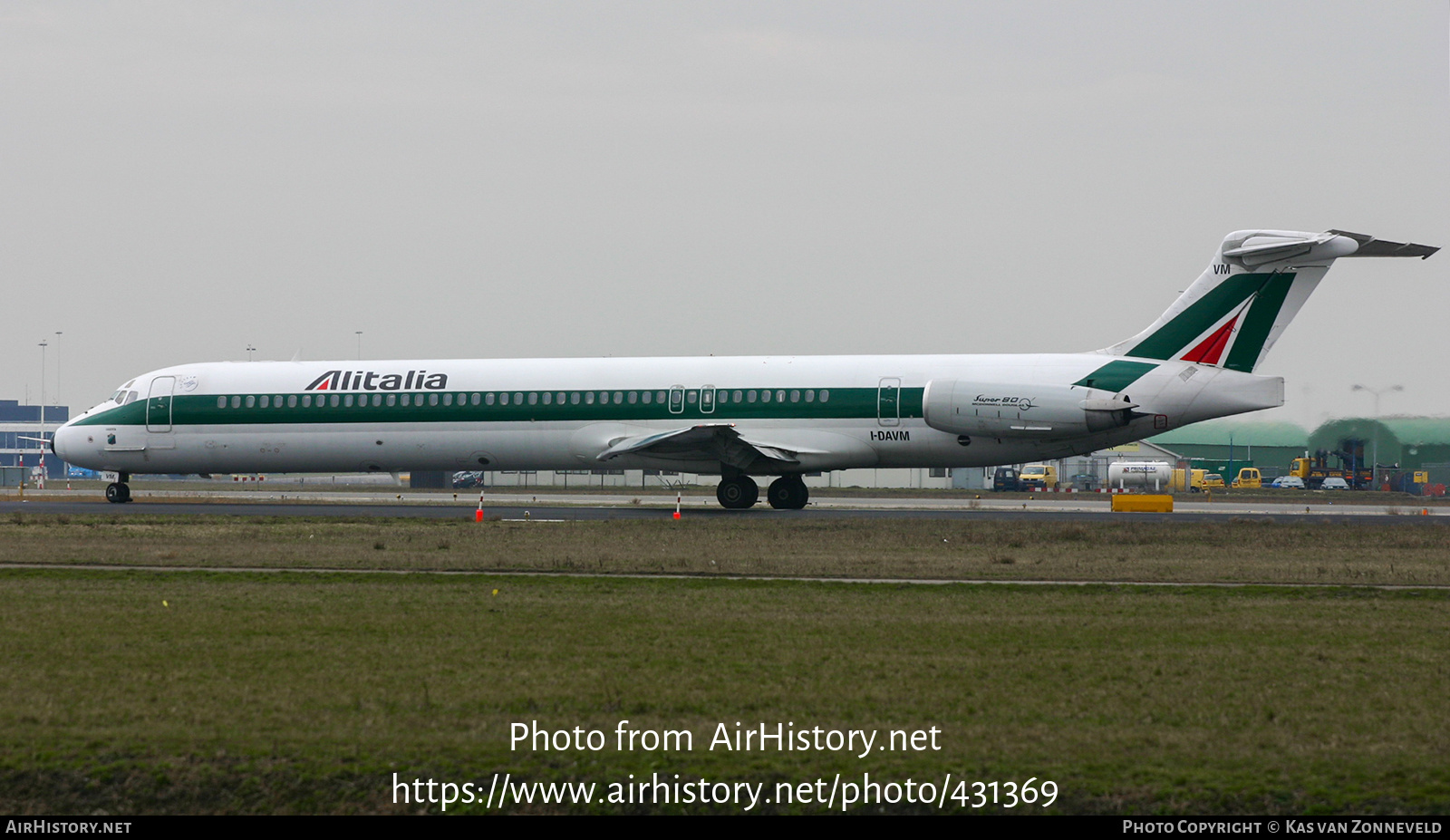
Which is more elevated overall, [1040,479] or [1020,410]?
[1020,410]

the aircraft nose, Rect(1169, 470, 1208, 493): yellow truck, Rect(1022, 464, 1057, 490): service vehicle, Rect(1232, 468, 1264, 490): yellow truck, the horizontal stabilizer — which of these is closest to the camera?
the horizontal stabilizer

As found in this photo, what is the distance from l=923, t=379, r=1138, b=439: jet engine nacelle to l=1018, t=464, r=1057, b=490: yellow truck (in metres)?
37.5

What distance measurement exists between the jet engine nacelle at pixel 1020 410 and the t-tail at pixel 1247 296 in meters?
1.82

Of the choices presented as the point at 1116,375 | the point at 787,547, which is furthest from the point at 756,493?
the point at 787,547

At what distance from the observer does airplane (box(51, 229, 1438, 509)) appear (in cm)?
2980

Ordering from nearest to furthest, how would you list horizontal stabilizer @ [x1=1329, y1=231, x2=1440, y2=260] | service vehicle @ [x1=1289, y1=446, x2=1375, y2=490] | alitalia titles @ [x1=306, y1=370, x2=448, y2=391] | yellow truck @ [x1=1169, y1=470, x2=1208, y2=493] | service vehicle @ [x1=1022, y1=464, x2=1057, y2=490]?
horizontal stabilizer @ [x1=1329, y1=231, x2=1440, y2=260] < alitalia titles @ [x1=306, y1=370, x2=448, y2=391] < yellow truck @ [x1=1169, y1=470, x2=1208, y2=493] < service vehicle @ [x1=1289, y1=446, x2=1375, y2=490] < service vehicle @ [x1=1022, y1=464, x2=1057, y2=490]

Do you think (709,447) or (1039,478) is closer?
(709,447)

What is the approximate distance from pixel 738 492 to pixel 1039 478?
4150 centimetres

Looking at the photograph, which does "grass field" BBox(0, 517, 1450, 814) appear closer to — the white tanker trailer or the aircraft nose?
the aircraft nose

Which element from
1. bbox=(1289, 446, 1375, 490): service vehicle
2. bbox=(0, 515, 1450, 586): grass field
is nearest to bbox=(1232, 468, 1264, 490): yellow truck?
bbox=(1289, 446, 1375, 490): service vehicle

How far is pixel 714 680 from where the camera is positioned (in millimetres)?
9977

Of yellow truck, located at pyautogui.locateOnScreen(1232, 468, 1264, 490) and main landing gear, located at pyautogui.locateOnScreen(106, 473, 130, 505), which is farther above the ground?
main landing gear, located at pyautogui.locateOnScreen(106, 473, 130, 505)

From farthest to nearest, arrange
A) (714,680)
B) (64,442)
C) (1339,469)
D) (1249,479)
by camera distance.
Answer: (1249,479) → (1339,469) → (64,442) → (714,680)

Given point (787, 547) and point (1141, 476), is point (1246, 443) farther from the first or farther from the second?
point (787, 547)
